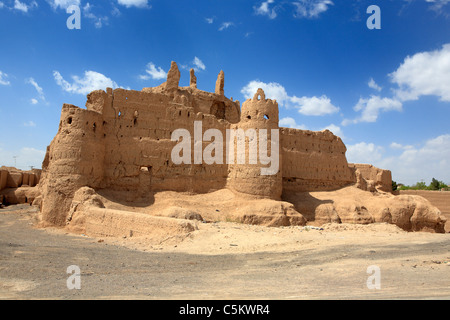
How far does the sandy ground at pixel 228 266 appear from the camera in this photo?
6336mm

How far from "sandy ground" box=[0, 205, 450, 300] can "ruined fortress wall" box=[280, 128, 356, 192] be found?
1093 centimetres

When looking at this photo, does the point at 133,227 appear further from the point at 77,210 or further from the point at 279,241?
the point at 279,241

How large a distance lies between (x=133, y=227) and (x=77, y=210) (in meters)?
5.06

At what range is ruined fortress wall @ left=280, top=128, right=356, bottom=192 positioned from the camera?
25391 millimetres

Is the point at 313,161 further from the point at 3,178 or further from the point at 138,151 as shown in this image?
the point at 3,178

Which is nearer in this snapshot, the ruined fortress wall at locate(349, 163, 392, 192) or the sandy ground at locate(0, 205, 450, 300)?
the sandy ground at locate(0, 205, 450, 300)

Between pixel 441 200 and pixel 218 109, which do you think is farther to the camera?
pixel 441 200

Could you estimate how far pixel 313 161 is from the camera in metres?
26.3
